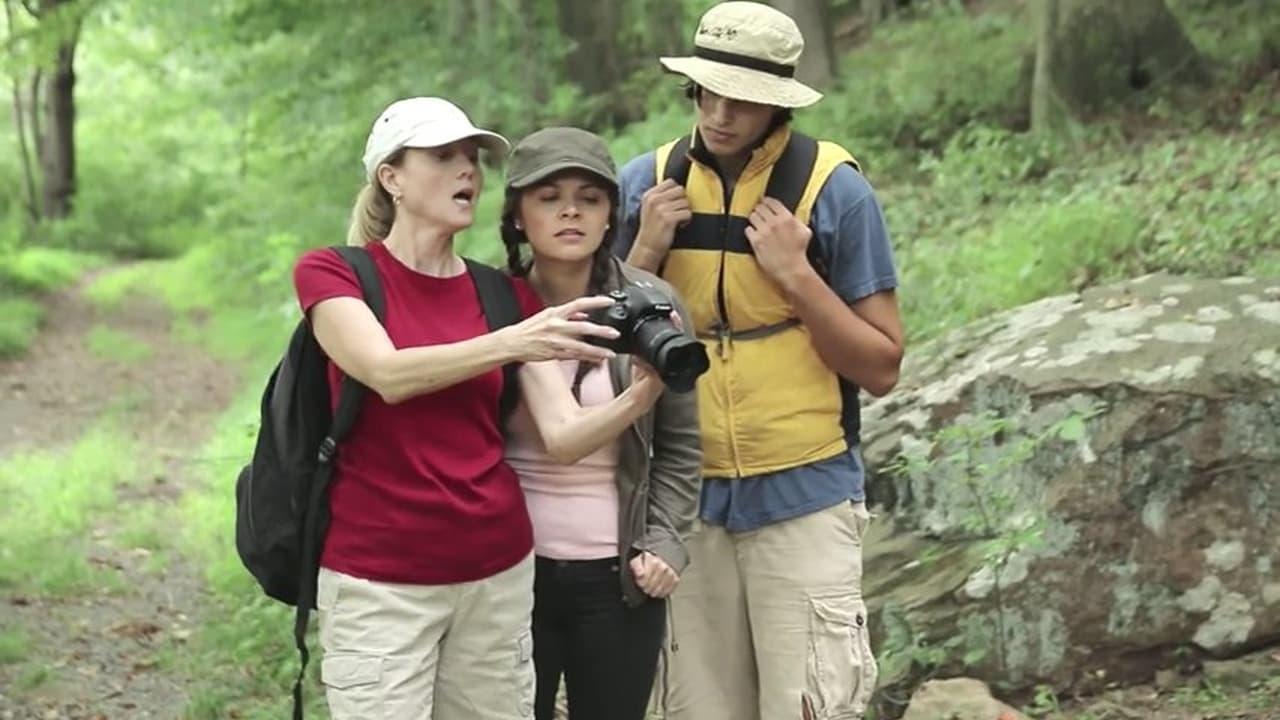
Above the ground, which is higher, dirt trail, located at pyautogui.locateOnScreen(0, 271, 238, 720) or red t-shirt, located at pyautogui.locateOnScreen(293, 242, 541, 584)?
red t-shirt, located at pyautogui.locateOnScreen(293, 242, 541, 584)

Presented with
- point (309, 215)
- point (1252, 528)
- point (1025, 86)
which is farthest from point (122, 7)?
point (1252, 528)

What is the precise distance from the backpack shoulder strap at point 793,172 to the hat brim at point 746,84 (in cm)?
10

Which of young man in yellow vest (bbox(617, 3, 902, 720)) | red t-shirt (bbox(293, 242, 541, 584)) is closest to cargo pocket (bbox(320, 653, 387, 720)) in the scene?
red t-shirt (bbox(293, 242, 541, 584))

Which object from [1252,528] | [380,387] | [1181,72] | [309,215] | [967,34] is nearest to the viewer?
[380,387]

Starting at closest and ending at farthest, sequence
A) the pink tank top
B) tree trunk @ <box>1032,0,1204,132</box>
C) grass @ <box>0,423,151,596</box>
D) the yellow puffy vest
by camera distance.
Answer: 1. the pink tank top
2. the yellow puffy vest
3. grass @ <box>0,423,151,596</box>
4. tree trunk @ <box>1032,0,1204,132</box>

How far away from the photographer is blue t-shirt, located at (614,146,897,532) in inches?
140

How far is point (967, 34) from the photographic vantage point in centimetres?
1441

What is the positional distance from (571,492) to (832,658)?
0.74 m

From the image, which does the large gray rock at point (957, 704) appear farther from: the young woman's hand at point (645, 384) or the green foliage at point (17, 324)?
the green foliage at point (17, 324)

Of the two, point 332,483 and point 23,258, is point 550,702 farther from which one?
point 23,258

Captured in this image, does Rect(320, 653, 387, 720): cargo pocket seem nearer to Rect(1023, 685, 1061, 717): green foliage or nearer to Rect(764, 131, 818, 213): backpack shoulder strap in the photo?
Rect(764, 131, 818, 213): backpack shoulder strap

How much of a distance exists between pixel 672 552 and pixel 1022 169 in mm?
7791

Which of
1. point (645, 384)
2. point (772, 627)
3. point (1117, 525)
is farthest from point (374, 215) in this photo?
point (1117, 525)

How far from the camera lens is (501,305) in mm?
3279
